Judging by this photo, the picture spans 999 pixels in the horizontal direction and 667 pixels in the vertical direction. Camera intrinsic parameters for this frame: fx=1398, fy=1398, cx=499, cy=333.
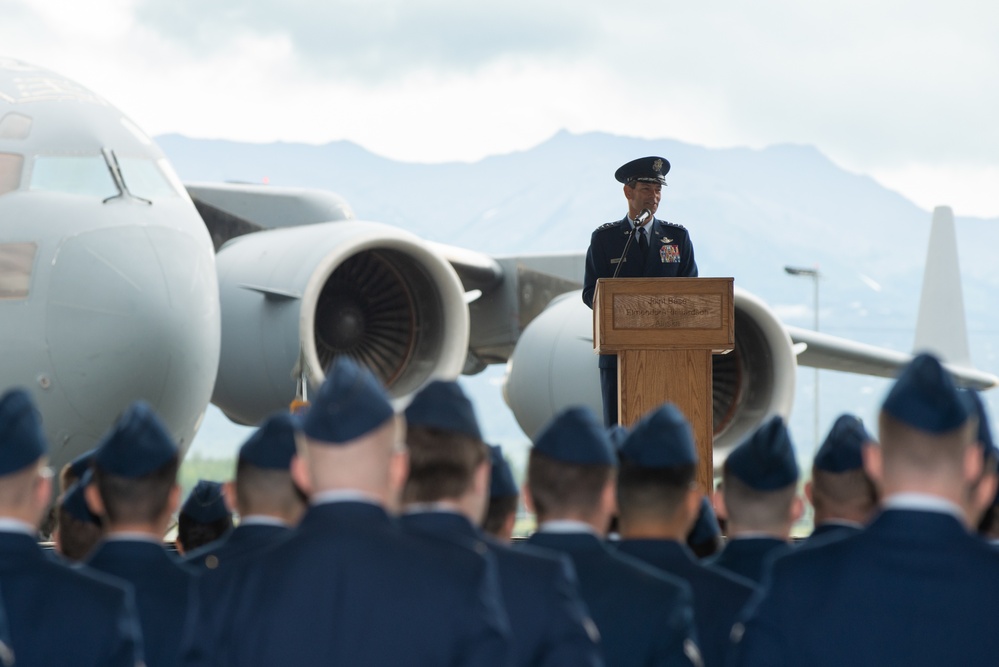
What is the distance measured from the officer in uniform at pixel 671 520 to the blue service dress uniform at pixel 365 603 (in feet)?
2.57

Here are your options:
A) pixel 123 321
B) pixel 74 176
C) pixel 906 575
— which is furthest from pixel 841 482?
pixel 74 176

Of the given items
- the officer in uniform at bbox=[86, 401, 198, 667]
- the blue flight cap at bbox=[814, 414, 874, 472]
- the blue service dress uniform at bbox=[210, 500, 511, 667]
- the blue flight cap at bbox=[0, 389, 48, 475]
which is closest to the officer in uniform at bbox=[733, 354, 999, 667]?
the blue service dress uniform at bbox=[210, 500, 511, 667]

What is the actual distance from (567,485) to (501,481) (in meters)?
0.84

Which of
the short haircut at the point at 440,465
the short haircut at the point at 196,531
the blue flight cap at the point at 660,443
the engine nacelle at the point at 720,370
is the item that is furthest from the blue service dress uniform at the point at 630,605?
the engine nacelle at the point at 720,370

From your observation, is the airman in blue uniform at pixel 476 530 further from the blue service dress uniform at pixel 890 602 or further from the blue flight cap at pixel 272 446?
the blue flight cap at pixel 272 446

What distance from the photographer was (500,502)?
366 cm

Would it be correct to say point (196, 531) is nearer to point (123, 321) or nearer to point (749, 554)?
point (749, 554)

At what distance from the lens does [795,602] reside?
2.39 meters

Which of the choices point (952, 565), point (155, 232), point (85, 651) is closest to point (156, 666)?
point (85, 651)

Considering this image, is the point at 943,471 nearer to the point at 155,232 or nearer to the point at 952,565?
the point at 952,565

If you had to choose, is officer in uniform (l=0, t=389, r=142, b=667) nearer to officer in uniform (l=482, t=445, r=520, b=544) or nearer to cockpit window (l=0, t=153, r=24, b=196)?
officer in uniform (l=482, t=445, r=520, b=544)

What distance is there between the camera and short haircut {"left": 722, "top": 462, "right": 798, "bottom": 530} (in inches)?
128

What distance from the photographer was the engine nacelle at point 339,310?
8.38 metres

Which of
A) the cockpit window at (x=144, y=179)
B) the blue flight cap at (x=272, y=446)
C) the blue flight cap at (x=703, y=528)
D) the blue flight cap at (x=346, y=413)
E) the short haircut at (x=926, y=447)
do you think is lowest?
the blue flight cap at (x=703, y=528)
